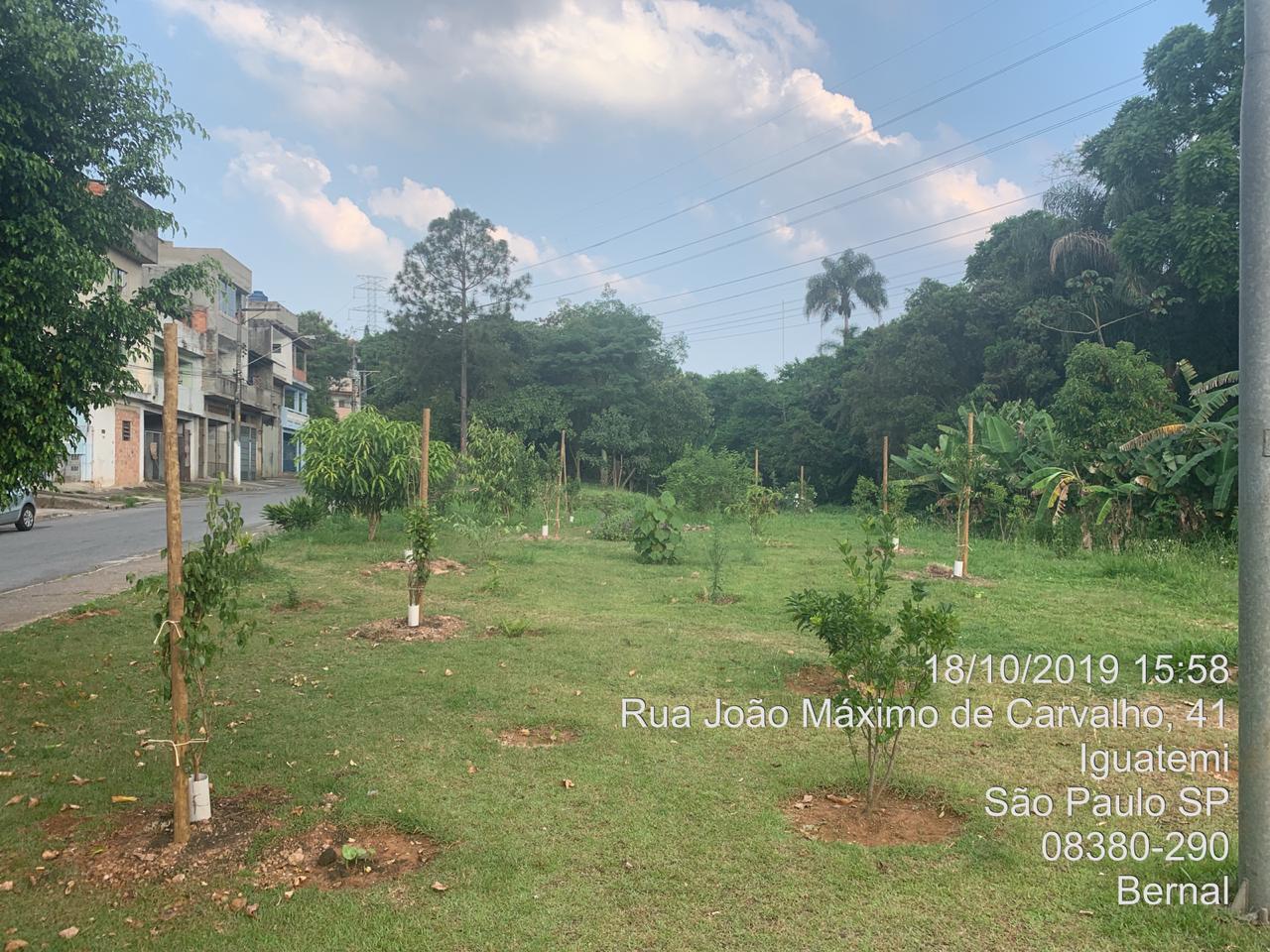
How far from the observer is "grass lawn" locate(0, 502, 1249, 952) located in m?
2.94

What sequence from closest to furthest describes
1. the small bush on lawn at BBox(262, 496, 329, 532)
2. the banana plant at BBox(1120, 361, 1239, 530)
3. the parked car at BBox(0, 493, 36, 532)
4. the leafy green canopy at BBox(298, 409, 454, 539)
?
the banana plant at BBox(1120, 361, 1239, 530), the leafy green canopy at BBox(298, 409, 454, 539), the small bush on lawn at BBox(262, 496, 329, 532), the parked car at BBox(0, 493, 36, 532)

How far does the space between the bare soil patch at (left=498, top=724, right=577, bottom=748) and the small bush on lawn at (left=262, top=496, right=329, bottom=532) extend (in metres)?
11.1

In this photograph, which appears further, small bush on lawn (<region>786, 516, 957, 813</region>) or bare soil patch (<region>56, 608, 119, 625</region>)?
bare soil patch (<region>56, 608, 119, 625</region>)

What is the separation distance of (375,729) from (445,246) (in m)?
35.1

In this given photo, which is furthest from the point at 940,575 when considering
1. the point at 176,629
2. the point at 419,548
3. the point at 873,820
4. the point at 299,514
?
the point at 299,514

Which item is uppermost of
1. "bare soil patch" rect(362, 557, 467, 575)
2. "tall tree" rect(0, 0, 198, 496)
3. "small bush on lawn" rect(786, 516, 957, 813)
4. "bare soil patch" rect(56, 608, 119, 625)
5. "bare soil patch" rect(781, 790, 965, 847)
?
"tall tree" rect(0, 0, 198, 496)

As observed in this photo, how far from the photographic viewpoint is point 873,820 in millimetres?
3812

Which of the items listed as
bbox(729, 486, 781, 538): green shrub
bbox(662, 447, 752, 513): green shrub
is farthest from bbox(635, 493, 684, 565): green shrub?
bbox(662, 447, 752, 513): green shrub

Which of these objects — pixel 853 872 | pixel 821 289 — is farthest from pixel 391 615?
pixel 821 289

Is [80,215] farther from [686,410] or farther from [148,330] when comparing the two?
[686,410]

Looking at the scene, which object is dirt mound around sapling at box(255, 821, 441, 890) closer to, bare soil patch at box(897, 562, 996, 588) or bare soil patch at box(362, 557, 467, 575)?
bare soil patch at box(362, 557, 467, 575)

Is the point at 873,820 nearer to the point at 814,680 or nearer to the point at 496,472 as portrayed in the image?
the point at 814,680

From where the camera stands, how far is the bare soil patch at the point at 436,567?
1142 centimetres

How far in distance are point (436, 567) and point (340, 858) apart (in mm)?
8463
